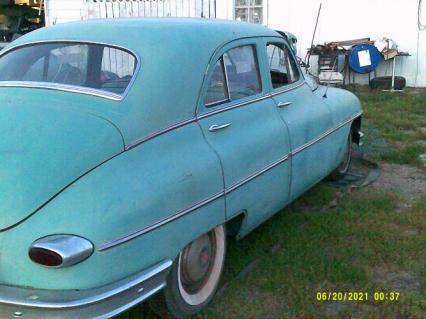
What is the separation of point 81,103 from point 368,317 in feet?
6.59

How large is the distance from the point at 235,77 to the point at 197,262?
126 centimetres

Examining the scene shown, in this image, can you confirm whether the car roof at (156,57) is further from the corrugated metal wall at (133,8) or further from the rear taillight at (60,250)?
the corrugated metal wall at (133,8)

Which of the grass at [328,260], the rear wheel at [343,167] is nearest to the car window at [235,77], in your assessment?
the grass at [328,260]

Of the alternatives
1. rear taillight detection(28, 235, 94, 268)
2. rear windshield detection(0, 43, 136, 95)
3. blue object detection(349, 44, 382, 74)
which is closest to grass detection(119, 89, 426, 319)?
rear taillight detection(28, 235, 94, 268)

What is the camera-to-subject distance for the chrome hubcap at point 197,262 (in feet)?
9.82

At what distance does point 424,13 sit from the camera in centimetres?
1121

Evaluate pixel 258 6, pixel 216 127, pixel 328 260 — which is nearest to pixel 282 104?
pixel 216 127

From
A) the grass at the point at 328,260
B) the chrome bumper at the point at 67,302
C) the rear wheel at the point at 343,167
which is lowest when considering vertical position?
the grass at the point at 328,260

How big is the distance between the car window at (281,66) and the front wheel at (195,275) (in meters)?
1.47

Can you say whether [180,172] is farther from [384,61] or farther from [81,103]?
[384,61]

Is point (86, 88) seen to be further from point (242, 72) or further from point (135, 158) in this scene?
point (242, 72)

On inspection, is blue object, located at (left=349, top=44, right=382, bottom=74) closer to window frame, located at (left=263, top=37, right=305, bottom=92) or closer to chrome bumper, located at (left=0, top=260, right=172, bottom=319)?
window frame, located at (left=263, top=37, right=305, bottom=92)

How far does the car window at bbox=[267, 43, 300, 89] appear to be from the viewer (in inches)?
166

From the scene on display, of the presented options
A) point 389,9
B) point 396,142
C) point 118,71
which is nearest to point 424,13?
point 389,9
